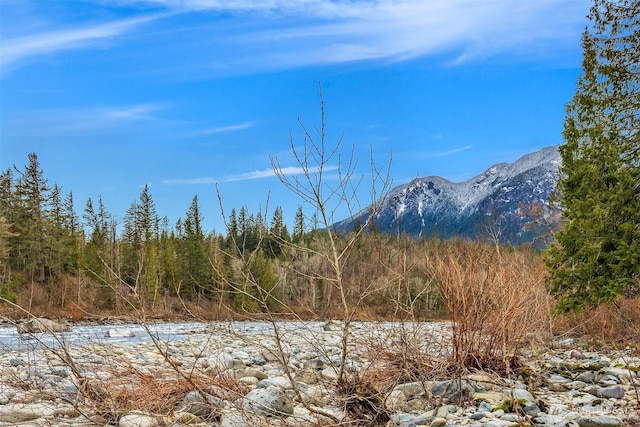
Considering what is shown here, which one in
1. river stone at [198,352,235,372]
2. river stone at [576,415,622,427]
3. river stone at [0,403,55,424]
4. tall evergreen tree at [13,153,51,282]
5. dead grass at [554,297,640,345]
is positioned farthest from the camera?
tall evergreen tree at [13,153,51,282]

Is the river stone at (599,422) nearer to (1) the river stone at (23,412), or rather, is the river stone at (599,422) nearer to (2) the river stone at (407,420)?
(2) the river stone at (407,420)

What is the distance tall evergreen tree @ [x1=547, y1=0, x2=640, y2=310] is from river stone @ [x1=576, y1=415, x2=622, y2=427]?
7656mm

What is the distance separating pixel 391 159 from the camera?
16.0 ft

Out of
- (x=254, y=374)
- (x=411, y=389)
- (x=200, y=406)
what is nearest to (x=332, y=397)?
(x=411, y=389)

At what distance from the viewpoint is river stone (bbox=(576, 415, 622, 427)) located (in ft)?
13.0

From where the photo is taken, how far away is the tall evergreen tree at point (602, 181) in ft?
36.7

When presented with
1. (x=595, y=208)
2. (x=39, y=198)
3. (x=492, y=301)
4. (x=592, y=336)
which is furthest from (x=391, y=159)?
(x=39, y=198)

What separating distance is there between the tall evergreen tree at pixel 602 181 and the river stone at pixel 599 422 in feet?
25.1

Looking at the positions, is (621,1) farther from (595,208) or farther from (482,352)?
(482,352)

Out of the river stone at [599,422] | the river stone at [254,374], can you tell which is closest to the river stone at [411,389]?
the river stone at [599,422]

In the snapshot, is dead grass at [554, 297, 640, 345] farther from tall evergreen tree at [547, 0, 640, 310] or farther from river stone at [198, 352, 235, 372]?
river stone at [198, 352, 235, 372]

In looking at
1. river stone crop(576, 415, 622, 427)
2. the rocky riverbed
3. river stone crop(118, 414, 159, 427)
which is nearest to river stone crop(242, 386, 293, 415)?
the rocky riverbed

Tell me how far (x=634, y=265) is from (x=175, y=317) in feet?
73.3

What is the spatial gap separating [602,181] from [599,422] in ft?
30.6
